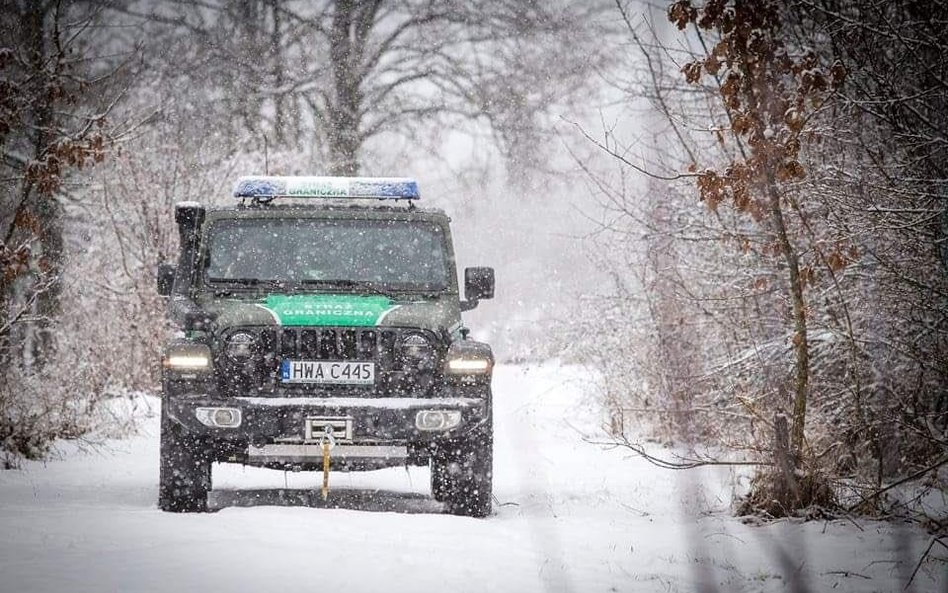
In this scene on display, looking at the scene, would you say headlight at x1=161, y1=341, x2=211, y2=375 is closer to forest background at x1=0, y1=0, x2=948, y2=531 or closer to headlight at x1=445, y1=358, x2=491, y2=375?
headlight at x1=445, y1=358, x2=491, y2=375

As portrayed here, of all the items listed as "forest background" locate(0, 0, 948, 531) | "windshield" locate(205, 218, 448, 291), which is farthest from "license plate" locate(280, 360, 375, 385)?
"forest background" locate(0, 0, 948, 531)

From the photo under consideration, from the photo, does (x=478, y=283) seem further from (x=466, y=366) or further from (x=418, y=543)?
(x=418, y=543)

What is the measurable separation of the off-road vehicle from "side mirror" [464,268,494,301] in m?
0.02

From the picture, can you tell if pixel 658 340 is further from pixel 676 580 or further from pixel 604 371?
pixel 676 580

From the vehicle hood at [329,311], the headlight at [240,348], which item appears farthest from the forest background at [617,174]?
the headlight at [240,348]

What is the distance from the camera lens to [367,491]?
29.3 ft

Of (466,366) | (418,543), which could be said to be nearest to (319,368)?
→ (466,366)

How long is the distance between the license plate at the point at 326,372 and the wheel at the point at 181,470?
30.2 inches

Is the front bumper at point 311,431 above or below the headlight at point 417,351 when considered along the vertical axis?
below

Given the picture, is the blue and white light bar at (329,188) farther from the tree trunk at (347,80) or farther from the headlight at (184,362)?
the tree trunk at (347,80)

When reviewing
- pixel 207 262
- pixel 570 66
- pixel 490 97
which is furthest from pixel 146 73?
pixel 207 262

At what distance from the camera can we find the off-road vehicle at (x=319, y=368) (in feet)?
22.5

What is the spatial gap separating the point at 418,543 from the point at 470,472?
131 centimetres

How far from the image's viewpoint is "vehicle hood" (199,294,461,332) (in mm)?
7230
